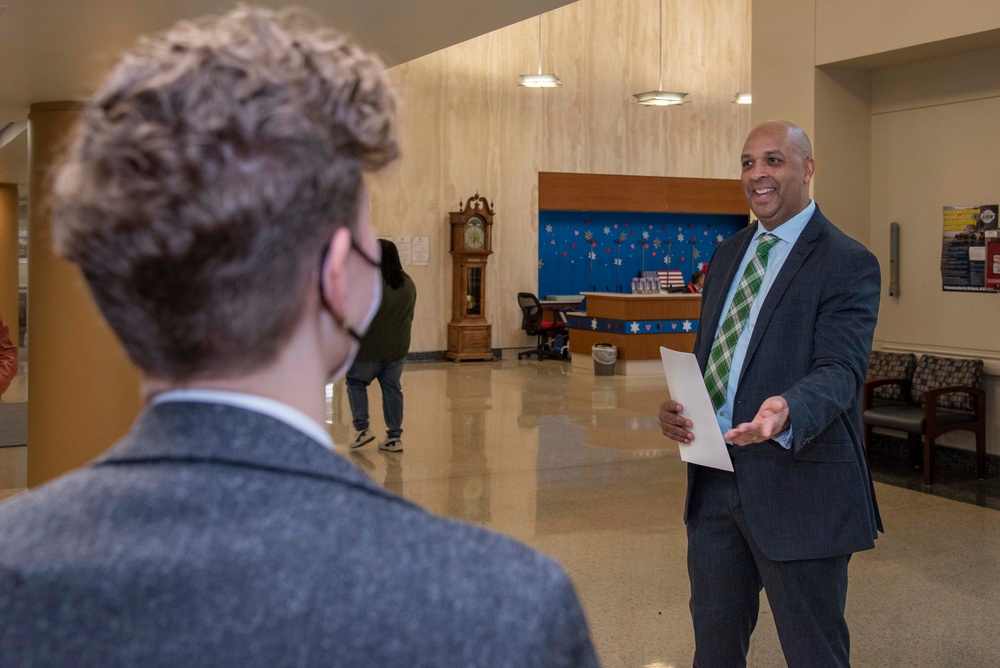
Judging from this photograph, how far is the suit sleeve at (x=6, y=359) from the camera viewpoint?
11.8 ft

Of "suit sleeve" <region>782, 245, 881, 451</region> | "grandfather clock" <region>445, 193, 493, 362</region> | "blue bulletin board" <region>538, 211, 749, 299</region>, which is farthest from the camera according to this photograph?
"blue bulletin board" <region>538, 211, 749, 299</region>

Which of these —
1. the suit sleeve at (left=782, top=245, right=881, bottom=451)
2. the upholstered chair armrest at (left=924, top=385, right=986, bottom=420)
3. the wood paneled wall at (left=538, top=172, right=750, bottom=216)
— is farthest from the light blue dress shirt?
the wood paneled wall at (left=538, top=172, right=750, bottom=216)

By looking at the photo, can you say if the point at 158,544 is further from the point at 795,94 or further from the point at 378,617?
the point at 795,94

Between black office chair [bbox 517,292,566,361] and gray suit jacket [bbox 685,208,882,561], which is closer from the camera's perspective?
gray suit jacket [bbox 685,208,882,561]

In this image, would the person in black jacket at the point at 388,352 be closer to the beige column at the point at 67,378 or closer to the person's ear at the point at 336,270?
Result: the beige column at the point at 67,378

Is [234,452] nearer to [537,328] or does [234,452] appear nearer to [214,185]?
[214,185]

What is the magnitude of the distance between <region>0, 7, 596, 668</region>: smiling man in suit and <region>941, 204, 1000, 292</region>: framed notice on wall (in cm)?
662

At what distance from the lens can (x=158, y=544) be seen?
635mm

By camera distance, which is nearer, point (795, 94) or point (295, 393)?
point (295, 393)

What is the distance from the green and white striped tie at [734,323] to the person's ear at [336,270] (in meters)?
1.89

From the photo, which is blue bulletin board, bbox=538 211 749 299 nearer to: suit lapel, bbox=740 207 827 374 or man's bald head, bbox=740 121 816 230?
man's bald head, bbox=740 121 816 230

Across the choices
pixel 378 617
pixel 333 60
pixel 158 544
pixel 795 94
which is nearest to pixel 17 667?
pixel 158 544

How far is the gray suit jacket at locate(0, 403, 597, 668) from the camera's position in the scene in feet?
2.06

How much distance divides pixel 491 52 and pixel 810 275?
1348cm
